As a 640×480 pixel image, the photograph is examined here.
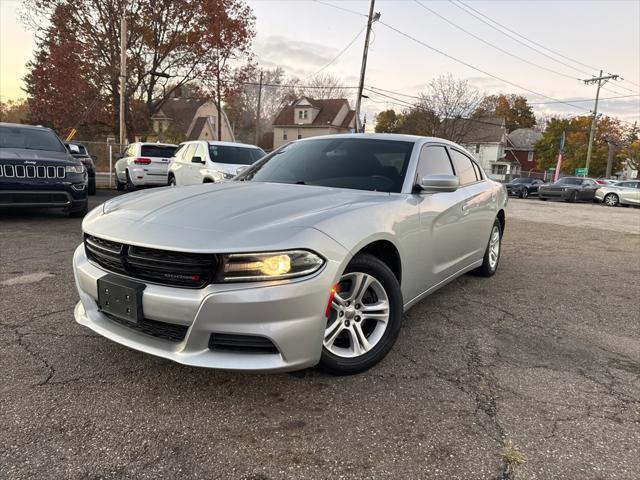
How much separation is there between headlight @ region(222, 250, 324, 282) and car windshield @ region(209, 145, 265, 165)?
836 cm

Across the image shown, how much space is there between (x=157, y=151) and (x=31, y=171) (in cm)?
645

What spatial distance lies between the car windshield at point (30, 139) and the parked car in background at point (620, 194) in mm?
25229

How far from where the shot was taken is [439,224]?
360cm

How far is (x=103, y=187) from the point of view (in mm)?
15492

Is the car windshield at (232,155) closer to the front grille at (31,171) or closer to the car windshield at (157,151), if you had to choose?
the front grille at (31,171)

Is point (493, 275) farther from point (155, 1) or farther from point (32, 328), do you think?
point (155, 1)

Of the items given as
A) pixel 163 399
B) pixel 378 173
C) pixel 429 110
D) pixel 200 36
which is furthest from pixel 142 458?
pixel 429 110

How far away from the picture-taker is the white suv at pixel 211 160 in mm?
9891

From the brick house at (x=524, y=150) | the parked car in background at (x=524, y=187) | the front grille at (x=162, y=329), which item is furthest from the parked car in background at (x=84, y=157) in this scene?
the brick house at (x=524, y=150)

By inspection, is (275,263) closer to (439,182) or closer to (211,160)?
(439,182)

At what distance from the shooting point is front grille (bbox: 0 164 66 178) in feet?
23.0

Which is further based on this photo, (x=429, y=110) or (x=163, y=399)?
(x=429, y=110)

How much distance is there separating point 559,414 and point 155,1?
24784 millimetres

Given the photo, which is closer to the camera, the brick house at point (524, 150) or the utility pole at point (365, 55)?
the utility pole at point (365, 55)
